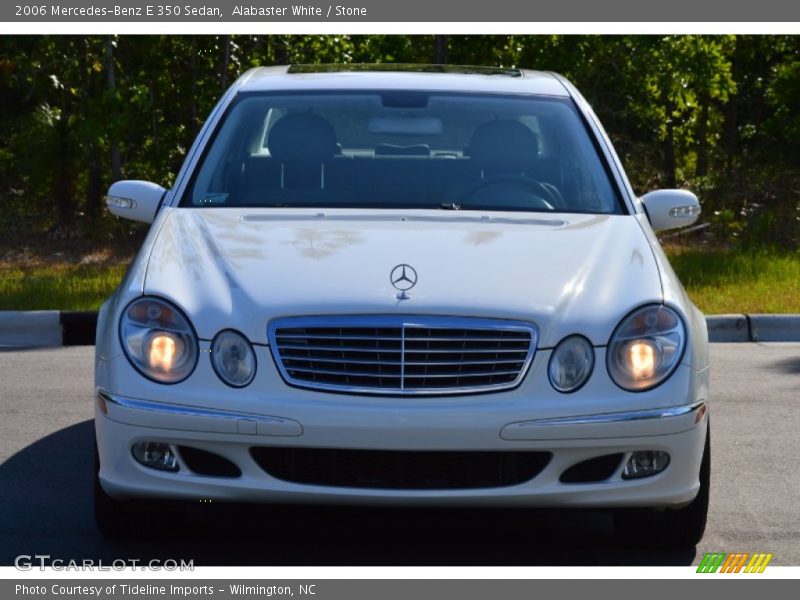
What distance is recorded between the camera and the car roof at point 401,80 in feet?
20.5

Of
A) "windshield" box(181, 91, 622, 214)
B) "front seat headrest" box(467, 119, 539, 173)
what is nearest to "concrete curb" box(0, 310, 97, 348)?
"windshield" box(181, 91, 622, 214)

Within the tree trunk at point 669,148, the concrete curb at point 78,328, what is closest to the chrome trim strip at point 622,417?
the concrete curb at point 78,328

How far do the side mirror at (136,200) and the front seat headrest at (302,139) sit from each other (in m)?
0.47

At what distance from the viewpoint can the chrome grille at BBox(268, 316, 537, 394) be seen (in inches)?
176

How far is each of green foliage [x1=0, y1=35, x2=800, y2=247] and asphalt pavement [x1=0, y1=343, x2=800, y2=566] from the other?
7394mm

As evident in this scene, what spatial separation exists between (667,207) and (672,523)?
4.54ft

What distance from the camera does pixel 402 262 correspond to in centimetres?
481

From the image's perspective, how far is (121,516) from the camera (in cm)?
486

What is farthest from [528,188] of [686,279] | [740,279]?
[740,279]

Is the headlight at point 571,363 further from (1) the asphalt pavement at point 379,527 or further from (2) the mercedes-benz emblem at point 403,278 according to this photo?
(1) the asphalt pavement at point 379,527

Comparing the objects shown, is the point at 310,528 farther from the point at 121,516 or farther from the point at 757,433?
the point at 757,433

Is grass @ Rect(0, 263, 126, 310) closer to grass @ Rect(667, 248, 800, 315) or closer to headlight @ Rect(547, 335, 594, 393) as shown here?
grass @ Rect(667, 248, 800, 315)
